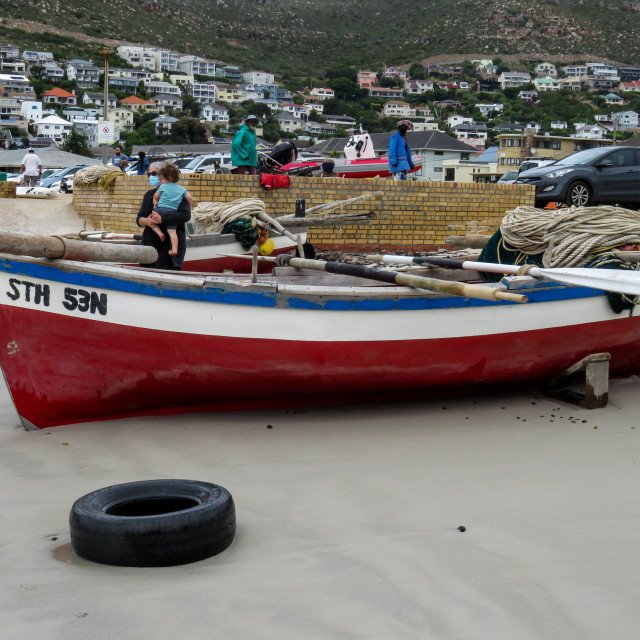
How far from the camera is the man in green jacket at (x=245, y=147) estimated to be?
1145 cm

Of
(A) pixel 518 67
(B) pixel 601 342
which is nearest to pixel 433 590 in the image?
(B) pixel 601 342

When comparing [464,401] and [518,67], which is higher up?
[518,67]

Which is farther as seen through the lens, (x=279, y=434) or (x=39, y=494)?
(x=279, y=434)

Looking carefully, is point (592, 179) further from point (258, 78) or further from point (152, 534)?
point (258, 78)

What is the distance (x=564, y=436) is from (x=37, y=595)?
3635 millimetres

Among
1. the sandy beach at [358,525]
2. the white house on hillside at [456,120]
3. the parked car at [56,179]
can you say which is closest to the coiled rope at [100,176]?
the sandy beach at [358,525]

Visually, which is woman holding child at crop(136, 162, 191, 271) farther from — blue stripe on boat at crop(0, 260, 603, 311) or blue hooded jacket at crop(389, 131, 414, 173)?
blue hooded jacket at crop(389, 131, 414, 173)

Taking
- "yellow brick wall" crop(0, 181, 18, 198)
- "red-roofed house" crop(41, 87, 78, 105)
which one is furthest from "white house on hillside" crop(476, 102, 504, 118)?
"yellow brick wall" crop(0, 181, 18, 198)

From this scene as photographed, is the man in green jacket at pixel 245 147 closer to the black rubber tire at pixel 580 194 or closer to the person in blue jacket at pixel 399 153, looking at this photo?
the person in blue jacket at pixel 399 153

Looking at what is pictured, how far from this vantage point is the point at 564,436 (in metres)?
5.66

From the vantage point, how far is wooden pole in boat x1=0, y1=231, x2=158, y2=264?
5121 mm

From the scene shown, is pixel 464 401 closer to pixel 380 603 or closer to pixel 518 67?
pixel 380 603

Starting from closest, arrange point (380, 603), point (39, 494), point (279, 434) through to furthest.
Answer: point (380, 603), point (39, 494), point (279, 434)

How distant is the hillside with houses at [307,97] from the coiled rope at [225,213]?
11808 centimetres
